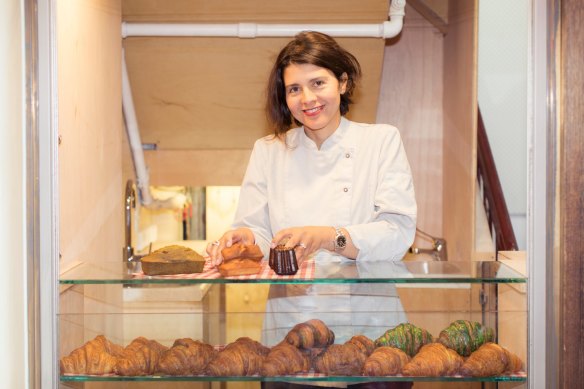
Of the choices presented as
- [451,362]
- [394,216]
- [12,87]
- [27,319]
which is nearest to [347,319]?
[451,362]

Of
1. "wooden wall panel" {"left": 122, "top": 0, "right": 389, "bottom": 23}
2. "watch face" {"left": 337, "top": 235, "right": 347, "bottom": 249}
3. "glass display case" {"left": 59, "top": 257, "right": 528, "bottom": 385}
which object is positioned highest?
"wooden wall panel" {"left": 122, "top": 0, "right": 389, "bottom": 23}

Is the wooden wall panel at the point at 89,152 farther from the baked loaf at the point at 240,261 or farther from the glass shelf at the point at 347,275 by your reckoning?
the baked loaf at the point at 240,261

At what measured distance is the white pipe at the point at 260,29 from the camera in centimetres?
153

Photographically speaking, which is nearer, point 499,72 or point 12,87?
point 12,87

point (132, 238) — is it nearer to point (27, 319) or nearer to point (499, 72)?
point (27, 319)

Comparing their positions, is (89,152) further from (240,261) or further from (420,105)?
(420,105)

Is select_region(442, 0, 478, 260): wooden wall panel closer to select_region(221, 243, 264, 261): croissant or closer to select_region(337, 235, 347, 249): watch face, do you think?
select_region(337, 235, 347, 249): watch face

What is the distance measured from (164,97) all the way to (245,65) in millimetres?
209

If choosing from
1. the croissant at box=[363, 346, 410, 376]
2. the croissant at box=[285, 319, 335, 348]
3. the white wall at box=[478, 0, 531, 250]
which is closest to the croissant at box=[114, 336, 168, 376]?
the croissant at box=[285, 319, 335, 348]

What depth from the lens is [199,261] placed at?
1198 millimetres

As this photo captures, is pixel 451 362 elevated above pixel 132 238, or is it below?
below

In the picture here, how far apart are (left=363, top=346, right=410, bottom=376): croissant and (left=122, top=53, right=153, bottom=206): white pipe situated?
76 cm

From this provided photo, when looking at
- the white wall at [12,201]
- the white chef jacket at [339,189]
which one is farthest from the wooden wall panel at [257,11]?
the white wall at [12,201]

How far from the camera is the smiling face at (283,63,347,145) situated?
142 cm
